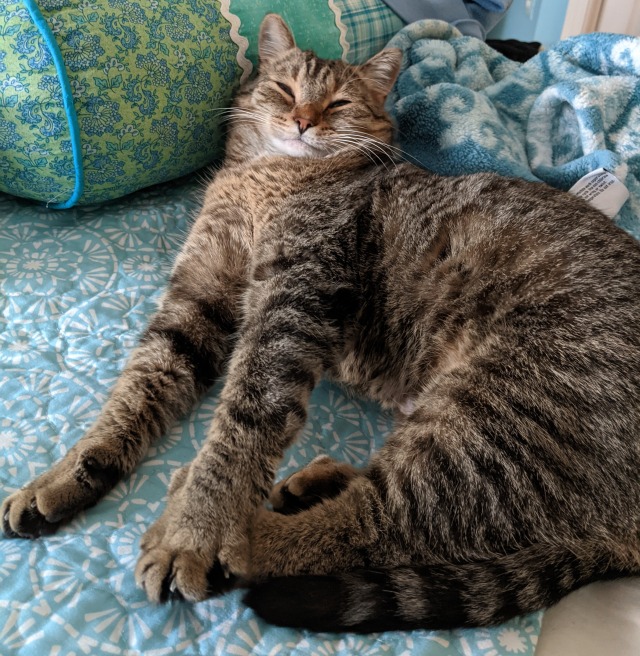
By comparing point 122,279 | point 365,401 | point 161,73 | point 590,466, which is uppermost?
point 161,73

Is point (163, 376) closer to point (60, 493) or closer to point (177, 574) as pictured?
point (60, 493)

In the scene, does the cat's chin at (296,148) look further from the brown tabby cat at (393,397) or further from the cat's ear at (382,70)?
the cat's ear at (382,70)

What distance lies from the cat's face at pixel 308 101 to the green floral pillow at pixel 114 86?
102 millimetres

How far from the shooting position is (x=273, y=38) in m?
1.76

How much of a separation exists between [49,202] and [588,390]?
1.48 metres

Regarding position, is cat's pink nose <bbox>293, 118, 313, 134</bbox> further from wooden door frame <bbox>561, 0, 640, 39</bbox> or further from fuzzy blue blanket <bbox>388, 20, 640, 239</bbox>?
wooden door frame <bbox>561, 0, 640, 39</bbox>

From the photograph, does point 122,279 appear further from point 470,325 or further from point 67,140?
point 470,325

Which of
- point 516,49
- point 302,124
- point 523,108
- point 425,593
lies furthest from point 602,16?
point 425,593

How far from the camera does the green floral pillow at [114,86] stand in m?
1.46

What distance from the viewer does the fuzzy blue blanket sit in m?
1.78

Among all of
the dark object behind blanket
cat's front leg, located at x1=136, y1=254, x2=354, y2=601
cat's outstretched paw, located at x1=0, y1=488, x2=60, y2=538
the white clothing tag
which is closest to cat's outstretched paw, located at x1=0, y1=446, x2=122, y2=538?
cat's outstretched paw, located at x1=0, y1=488, x2=60, y2=538

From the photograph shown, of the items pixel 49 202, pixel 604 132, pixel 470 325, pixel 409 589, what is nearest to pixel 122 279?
pixel 49 202

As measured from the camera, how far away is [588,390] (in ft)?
3.46

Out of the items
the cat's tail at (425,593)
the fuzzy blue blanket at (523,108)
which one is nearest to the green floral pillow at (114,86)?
the fuzzy blue blanket at (523,108)
